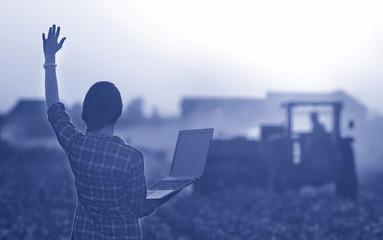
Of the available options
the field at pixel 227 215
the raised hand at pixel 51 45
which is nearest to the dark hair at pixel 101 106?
the raised hand at pixel 51 45

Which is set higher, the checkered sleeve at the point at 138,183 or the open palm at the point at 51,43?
the open palm at the point at 51,43

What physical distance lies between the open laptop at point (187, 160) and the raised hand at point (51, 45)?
911 millimetres

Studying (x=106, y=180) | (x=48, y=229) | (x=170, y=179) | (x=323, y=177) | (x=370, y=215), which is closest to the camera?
(x=106, y=180)

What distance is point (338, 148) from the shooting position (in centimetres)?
1334

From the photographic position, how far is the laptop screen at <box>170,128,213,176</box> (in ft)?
11.1

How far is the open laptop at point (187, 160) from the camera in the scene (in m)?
3.35

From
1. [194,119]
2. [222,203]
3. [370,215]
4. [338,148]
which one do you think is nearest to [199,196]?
[222,203]

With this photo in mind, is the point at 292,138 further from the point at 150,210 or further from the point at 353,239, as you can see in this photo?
the point at 150,210

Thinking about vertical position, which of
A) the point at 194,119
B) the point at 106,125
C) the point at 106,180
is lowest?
the point at 194,119

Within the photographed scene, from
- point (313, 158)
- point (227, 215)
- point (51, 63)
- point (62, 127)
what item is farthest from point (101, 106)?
point (313, 158)

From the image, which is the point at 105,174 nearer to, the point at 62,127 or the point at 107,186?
the point at 107,186

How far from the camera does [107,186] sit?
299cm

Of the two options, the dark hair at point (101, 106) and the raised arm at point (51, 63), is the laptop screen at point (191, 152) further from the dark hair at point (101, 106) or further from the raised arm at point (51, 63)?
the raised arm at point (51, 63)

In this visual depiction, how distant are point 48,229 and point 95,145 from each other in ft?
19.3
